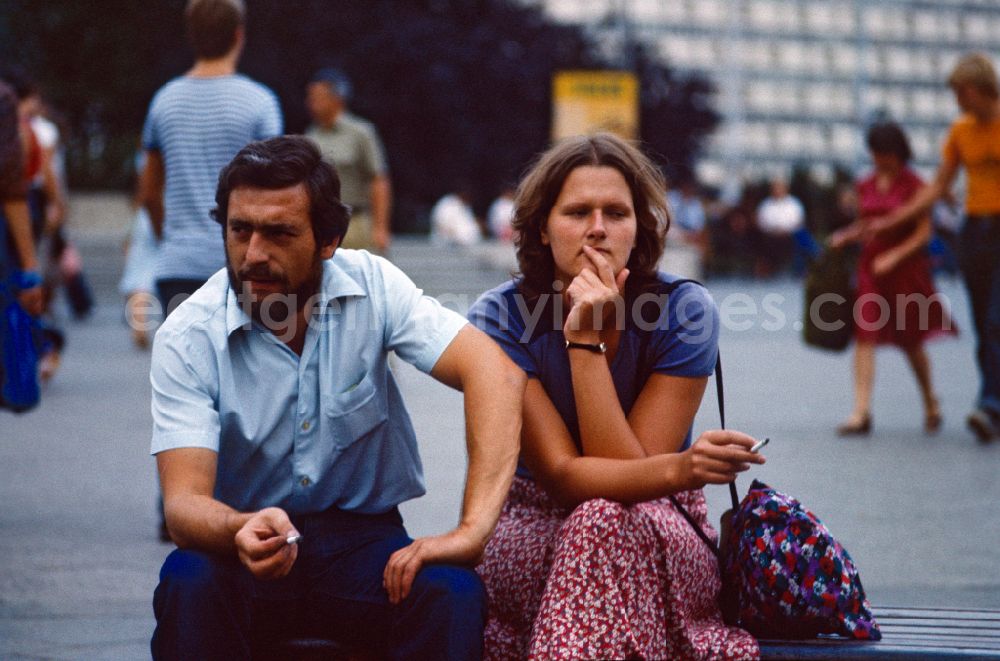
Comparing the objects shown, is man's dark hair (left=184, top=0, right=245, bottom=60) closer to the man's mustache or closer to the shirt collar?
the shirt collar

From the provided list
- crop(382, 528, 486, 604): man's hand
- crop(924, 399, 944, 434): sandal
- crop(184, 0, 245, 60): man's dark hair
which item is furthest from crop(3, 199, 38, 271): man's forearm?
crop(924, 399, 944, 434): sandal

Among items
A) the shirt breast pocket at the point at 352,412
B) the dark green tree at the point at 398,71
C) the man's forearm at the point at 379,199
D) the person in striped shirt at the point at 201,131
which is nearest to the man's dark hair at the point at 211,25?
the person in striped shirt at the point at 201,131

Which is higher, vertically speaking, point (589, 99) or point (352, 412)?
point (352, 412)

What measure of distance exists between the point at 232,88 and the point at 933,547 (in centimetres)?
322

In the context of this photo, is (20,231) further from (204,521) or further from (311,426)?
(204,521)

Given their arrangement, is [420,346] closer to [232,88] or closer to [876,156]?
[232,88]

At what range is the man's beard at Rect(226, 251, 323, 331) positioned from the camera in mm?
3438

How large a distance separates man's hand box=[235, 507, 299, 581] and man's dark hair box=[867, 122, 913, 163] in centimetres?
685

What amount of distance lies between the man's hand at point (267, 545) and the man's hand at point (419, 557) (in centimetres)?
26

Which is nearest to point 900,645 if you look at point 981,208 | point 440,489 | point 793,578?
point 793,578

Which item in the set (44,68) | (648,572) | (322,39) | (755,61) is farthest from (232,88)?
(755,61)

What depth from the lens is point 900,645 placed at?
131 inches

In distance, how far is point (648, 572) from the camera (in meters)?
3.31

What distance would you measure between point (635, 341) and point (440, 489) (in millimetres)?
3446
